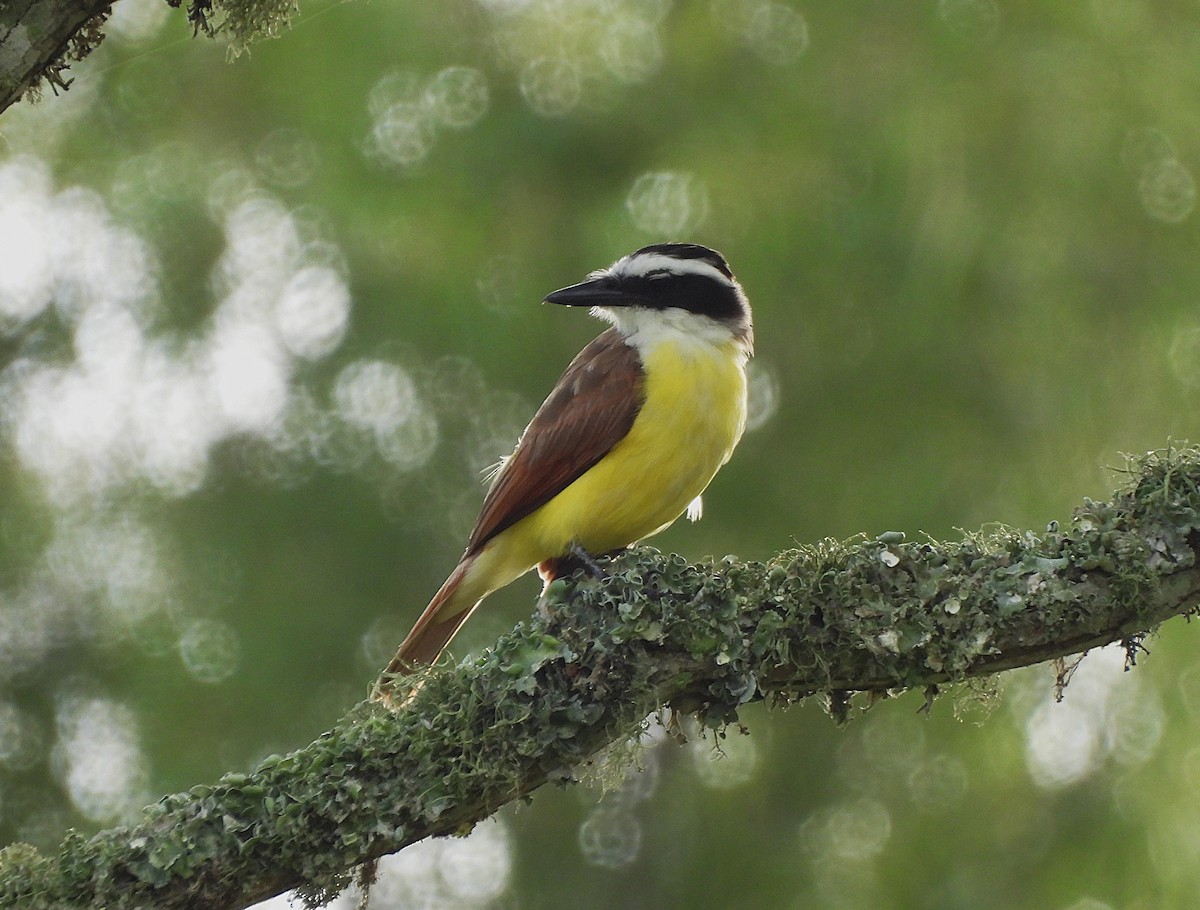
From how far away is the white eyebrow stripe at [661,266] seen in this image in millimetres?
5285

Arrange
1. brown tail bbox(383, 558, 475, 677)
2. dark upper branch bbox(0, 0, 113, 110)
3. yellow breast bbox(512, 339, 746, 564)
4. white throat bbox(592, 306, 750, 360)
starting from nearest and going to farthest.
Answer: dark upper branch bbox(0, 0, 113, 110), yellow breast bbox(512, 339, 746, 564), brown tail bbox(383, 558, 475, 677), white throat bbox(592, 306, 750, 360)

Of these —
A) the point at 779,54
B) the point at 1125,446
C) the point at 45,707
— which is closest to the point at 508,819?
the point at 45,707

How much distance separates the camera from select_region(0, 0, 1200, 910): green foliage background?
6.84 metres

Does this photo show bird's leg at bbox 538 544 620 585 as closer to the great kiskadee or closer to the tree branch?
the great kiskadee

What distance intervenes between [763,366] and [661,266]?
2.25 metres

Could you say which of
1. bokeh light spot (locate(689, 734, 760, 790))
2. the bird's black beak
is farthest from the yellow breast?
bokeh light spot (locate(689, 734, 760, 790))

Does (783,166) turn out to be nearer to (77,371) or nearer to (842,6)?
(842,6)

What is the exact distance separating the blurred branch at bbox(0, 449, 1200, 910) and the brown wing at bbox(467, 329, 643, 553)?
3.42ft

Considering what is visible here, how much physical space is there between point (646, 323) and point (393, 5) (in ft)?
13.7

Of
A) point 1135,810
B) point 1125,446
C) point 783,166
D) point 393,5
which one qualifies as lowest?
point 1135,810

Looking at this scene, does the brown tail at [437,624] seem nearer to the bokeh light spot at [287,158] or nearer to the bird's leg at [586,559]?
the bird's leg at [586,559]

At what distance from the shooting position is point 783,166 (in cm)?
761

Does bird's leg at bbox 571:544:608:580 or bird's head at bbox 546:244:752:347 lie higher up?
bird's head at bbox 546:244:752:347

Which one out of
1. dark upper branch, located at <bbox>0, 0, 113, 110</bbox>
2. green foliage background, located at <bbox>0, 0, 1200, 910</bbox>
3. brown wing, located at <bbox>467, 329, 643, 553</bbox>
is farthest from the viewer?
green foliage background, located at <bbox>0, 0, 1200, 910</bbox>
